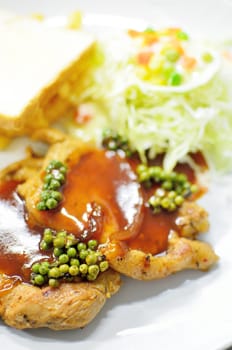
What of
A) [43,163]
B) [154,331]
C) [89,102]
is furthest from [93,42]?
[154,331]

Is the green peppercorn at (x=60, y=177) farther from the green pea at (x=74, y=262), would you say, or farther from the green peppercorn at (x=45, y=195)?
the green pea at (x=74, y=262)

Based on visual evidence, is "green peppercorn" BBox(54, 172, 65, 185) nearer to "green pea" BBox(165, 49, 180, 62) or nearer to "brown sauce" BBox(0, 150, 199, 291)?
"brown sauce" BBox(0, 150, 199, 291)

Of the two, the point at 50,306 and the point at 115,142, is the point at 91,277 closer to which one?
the point at 50,306

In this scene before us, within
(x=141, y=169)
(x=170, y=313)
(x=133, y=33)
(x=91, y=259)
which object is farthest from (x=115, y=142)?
(x=170, y=313)

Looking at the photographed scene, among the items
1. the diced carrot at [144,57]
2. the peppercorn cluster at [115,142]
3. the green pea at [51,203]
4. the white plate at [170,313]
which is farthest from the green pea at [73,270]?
the diced carrot at [144,57]

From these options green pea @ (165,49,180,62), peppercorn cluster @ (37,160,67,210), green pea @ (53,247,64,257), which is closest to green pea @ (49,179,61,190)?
peppercorn cluster @ (37,160,67,210)
